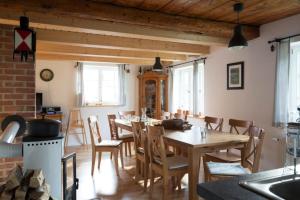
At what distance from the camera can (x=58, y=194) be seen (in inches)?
52.6

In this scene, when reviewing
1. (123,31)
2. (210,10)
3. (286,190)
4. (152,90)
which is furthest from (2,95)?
(152,90)

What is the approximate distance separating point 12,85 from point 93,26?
1147 millimetres

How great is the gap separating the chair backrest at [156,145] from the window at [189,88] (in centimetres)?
248

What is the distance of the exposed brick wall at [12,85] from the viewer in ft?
8.73

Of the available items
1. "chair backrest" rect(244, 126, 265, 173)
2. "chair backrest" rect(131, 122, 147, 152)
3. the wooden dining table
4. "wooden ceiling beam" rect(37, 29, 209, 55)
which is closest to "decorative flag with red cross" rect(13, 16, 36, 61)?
"wooden ceiling beam" rect(37, 29, 209, 55)

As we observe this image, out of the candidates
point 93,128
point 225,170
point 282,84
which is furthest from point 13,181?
point 282,84

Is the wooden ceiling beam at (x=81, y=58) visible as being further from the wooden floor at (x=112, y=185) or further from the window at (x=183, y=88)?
the wooden floor at (x=112, y=185)

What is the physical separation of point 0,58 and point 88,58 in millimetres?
2694

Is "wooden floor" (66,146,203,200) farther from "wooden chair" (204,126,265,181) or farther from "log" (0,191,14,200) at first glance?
"log" (0,191,14,200)

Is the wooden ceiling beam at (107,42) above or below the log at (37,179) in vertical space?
above

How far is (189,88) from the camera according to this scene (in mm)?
5609

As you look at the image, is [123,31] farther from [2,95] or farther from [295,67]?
[295,67]

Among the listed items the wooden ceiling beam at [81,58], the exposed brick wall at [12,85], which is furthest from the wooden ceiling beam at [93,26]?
the wooden ceiling beam at [81,58]

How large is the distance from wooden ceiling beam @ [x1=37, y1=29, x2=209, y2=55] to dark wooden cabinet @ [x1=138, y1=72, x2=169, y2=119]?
1.74 m
